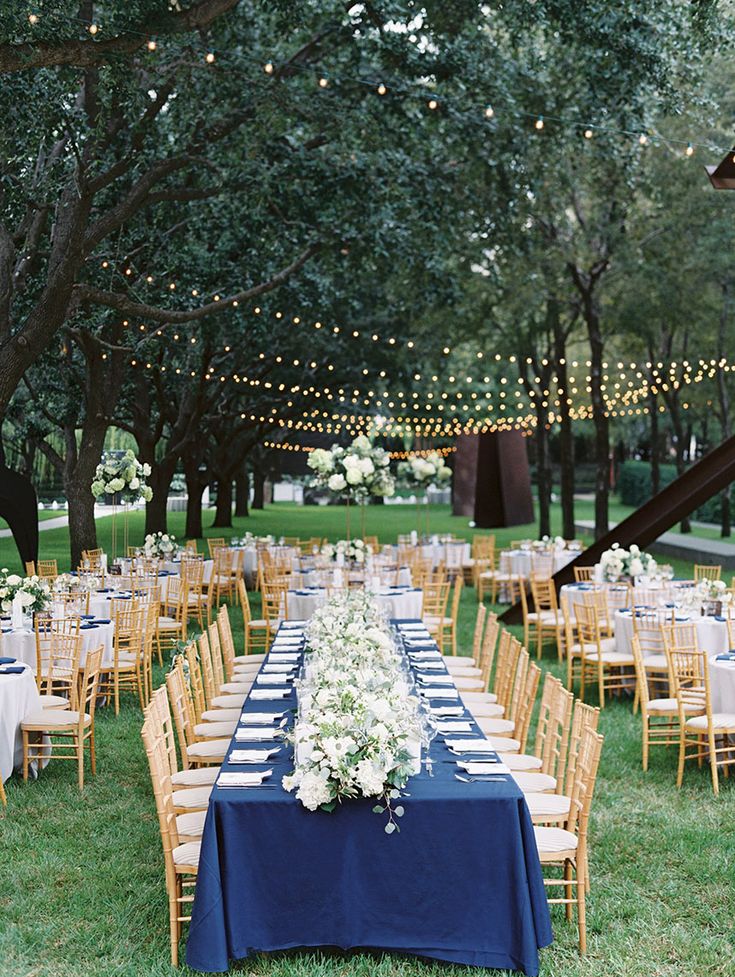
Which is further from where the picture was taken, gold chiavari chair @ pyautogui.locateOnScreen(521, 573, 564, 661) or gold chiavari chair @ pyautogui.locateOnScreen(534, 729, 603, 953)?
gold chiavari chair @ pyautogui.locateOnScreen(521, 573, 564, 661)

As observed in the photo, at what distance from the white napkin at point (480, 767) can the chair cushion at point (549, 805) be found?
17.5 inches

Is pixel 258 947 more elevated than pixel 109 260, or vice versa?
pixel 109 260

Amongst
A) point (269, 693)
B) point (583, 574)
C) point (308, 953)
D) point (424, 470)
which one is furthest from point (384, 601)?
point (308, 953)

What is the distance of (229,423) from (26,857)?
24965 millimetres

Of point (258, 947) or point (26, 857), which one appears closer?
point (258, 947)

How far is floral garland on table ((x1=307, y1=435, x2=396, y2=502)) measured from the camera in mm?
12031

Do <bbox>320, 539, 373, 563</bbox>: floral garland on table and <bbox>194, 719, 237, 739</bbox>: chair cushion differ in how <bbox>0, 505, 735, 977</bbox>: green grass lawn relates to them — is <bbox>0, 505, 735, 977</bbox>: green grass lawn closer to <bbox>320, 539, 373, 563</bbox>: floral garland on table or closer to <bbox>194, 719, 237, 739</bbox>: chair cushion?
<bbox>194, 719, 237, 739</bbox>: chair cushion

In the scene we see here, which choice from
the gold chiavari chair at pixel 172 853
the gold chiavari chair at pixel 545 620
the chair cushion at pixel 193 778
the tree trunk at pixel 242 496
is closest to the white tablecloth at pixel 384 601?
the gold chiavari chair at pixel 545 620

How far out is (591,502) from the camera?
52156mm

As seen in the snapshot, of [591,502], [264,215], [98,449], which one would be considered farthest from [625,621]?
[591,502]

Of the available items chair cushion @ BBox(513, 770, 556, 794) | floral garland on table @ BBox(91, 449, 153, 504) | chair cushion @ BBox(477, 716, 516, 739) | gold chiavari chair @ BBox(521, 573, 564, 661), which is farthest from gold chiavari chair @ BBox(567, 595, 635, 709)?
floral garland on table @ BBox(91, 449, 153, 504)

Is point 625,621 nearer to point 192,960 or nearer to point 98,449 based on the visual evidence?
point 192,960

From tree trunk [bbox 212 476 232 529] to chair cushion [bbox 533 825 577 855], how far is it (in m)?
26.9

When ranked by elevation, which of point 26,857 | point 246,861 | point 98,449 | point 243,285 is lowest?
point 26,857
